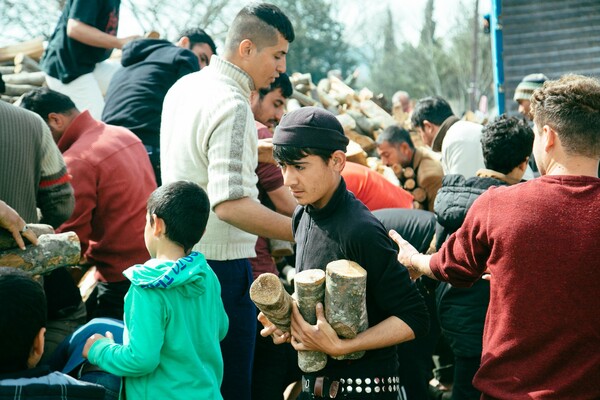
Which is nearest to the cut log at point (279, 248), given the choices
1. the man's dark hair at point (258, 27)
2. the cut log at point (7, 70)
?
the man's dark hair at point (258, 27)

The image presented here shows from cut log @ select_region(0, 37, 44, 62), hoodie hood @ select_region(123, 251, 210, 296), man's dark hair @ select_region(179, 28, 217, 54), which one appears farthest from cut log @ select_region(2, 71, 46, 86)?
hoodie hood @ select_region(123, 251, 210, 296)

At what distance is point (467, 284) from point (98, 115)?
4.46 metres

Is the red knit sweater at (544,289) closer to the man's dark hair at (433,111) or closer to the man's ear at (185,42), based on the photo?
the man's dark hair at (433,111)

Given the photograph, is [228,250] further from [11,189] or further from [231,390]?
[11,189]

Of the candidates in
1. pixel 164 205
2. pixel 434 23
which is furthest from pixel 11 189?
pixel 434 23

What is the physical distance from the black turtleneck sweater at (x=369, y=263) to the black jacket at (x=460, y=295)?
139 cm

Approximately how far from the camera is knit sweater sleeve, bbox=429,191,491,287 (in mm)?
2869

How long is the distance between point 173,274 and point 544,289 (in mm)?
1523

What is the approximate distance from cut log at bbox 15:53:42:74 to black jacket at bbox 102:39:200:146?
3.88 meters

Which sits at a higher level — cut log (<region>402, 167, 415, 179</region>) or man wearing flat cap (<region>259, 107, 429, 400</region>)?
man wearing flat cap (<region>259, 107, 429, 400</region>)

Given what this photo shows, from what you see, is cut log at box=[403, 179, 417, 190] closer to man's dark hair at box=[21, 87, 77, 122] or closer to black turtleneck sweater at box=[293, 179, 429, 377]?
man's dark hair at box=[21, 87, 77, 122]

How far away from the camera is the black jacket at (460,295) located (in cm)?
445

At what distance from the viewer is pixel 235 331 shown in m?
3.93

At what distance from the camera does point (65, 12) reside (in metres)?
6.69
